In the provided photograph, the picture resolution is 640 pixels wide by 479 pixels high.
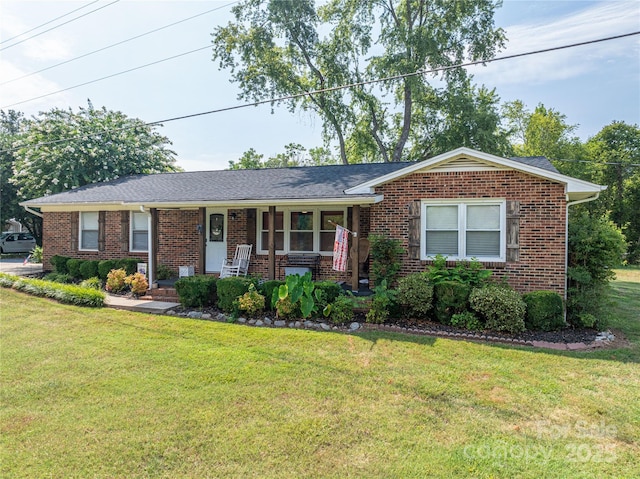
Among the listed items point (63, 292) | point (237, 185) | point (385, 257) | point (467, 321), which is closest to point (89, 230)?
point (63, 292)

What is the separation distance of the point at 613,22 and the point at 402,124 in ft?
62.9

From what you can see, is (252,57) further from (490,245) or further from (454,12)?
(490,245)

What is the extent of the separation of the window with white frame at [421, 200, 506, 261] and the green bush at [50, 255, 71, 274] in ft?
38.8

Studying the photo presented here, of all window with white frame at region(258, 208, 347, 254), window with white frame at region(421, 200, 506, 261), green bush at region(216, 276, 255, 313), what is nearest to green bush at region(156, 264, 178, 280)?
window with white frame at region(258, 208, 347, 254)

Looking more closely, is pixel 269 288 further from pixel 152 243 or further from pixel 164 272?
pixel 164 272

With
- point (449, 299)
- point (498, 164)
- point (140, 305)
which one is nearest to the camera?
point (449, 299)

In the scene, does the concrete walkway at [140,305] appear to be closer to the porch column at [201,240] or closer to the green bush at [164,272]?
the porch column at [201,240]

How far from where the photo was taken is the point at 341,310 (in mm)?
7566

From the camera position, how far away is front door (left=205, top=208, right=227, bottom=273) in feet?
39.1

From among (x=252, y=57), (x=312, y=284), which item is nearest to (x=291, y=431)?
(x=312, y=284)

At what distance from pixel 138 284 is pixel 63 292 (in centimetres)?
173

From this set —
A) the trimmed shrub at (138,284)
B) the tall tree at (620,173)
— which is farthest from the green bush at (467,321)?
the tall tree at (620,173)

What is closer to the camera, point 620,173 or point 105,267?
point 105,267

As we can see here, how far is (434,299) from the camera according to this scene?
763 centimetres
